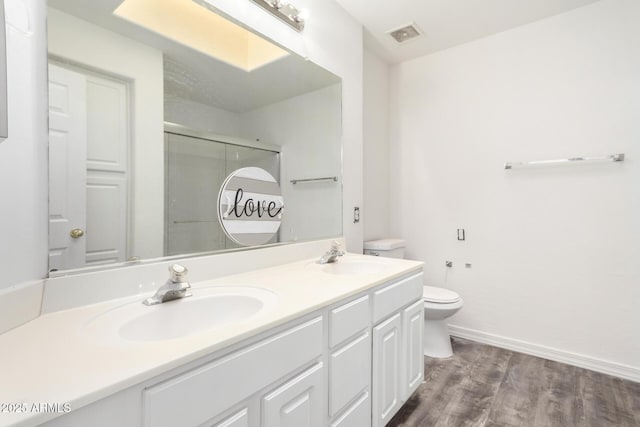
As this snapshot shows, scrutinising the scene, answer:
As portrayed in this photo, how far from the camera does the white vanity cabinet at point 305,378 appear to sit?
1.89 feet

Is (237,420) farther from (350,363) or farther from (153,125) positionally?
(153,125)

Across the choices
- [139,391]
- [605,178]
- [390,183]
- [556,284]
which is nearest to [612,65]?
[605,178]

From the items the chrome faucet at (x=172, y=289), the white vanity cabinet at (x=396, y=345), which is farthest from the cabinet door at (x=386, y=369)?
the chrome faucet at (x=172, y=289)

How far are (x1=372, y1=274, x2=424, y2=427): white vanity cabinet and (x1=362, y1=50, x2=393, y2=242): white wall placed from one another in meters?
0.99

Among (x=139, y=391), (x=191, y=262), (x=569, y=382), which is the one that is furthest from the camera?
(x=569, y=382)

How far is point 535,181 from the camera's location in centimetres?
213

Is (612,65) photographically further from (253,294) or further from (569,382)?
(253,294)

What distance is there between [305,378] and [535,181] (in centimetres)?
218

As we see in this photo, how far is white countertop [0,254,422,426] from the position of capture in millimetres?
473

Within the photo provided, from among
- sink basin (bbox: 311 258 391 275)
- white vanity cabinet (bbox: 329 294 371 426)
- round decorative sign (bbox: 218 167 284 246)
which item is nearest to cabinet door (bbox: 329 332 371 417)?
white vanity cabinet (bbox: 329 294 371 426)

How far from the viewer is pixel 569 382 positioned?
180cm

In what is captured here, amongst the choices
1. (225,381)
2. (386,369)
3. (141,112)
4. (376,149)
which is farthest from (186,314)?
(376,149)

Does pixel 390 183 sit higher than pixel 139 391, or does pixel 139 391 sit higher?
pixel 390 183

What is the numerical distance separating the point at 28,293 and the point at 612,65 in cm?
311
